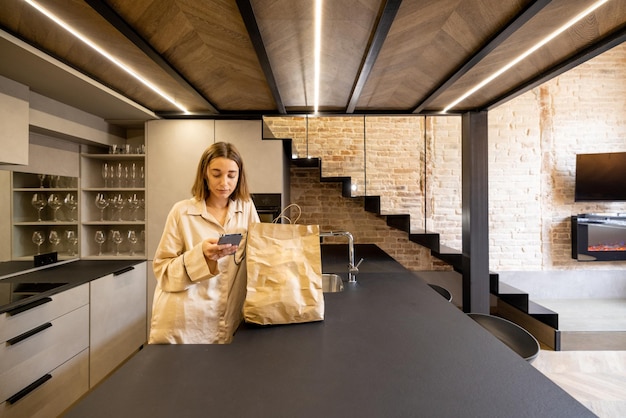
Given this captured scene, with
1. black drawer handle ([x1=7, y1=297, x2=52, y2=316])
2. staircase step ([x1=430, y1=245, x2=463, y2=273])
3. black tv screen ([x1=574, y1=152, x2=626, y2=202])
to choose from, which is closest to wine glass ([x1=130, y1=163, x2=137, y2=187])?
black drawer handle ([x1=7, y1=297, x2=52, y2=316])

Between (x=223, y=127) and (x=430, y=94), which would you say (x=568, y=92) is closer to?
(x=430, y=94)

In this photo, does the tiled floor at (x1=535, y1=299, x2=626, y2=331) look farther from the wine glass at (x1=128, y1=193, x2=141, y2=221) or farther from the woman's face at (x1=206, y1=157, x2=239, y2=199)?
the wine glass at (x1=128, y1=193, x2=141, y2=221)

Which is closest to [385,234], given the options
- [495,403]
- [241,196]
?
[241,196]

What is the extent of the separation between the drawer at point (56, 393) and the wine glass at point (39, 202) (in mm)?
1264

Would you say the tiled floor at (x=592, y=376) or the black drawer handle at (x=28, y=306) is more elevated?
the black drawer handle at (x=28, y=306)

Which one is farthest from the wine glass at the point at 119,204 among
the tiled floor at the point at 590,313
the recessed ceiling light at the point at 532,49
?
the tiled floor at the point at 590,313

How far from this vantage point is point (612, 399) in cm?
220

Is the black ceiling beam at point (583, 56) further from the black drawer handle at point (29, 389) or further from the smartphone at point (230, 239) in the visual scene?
the black drawer handle at point (29, 389)

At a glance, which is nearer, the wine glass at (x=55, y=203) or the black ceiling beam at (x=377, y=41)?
the black ceiling beam at (x=377, y=41)

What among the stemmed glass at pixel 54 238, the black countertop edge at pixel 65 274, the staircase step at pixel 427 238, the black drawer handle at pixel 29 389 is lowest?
the black drawer handle at pixel 29 389

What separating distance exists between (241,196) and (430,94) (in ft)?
5.92

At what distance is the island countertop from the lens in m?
0.65

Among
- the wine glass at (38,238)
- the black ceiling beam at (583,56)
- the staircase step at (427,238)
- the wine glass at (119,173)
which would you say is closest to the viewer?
the black ceiling beam at (583,56)

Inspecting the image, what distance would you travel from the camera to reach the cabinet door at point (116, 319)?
85.5 inches
